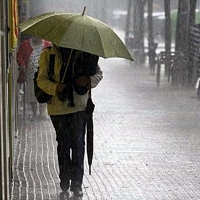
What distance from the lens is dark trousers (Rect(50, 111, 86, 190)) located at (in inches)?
322

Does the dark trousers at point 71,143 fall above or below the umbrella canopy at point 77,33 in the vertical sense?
below

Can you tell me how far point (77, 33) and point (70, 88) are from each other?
1.84ft

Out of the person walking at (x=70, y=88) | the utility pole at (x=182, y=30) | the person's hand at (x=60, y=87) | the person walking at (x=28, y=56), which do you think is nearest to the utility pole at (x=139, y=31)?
the utility pole at (x=182, y=30)

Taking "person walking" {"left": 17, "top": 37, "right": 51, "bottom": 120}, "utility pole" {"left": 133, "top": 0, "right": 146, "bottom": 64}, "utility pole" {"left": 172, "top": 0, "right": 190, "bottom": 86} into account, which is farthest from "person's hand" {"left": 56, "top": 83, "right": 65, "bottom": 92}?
"utility pole" {"left": 133, "top": 0, "right": 146, "bottom": 64}

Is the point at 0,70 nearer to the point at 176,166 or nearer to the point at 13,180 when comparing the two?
the point at 13,180

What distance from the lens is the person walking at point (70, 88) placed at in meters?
8.07

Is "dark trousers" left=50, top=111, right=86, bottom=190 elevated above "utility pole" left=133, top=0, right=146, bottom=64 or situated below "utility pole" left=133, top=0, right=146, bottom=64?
above

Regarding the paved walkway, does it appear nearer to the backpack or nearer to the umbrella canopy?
the backpack

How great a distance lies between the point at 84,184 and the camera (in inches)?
365

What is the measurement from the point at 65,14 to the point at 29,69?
5955mm

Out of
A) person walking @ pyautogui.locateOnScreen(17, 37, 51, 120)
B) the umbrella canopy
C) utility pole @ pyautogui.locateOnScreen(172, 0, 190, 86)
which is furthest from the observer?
utility pole @ pyautogui.locateOnScreen(172, 0, 190, 86)

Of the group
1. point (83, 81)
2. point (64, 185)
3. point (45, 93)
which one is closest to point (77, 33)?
point (83, 81)

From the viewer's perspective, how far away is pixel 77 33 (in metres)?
7.90

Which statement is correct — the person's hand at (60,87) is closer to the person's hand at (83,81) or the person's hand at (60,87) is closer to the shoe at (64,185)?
the person's hand at (83,81)
